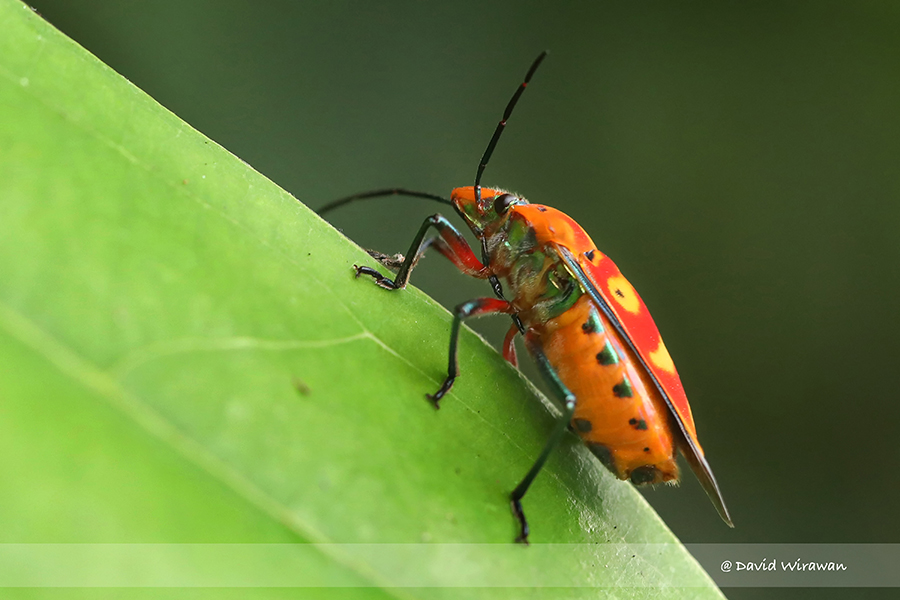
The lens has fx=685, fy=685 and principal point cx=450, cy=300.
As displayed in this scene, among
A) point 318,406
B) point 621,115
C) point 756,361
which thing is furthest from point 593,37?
point 318,406

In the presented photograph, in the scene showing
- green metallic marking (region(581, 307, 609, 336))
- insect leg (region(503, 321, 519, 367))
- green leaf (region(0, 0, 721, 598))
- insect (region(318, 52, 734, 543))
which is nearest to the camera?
green leaf (region(0, 0, 721, 598))

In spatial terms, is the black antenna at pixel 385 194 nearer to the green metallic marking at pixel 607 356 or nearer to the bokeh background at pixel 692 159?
the green metallic marking at pixel 607 356

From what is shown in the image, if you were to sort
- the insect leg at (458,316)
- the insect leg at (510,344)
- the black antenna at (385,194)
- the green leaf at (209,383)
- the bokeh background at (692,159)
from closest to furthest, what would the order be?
the green leaf at (209,383), the insect leg at (458,316), the insect leg at (510,344), the black antenna at (385,194), the bokeh background at (692,159)

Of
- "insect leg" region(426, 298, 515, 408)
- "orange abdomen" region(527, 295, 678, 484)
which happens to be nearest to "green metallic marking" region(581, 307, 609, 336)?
"orange abdomen" region(527, 295, 678, 484)

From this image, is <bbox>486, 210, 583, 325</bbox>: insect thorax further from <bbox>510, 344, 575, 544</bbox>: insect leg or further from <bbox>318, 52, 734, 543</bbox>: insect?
<bbox>510, 344, 575, 544</bbox>: insect leg

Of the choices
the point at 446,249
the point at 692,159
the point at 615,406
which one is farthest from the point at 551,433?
the point at 692,159

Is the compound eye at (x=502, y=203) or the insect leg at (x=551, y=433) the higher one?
the compound eye at (x=502, y=203)

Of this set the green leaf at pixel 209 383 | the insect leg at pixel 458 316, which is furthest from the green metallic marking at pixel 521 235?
the green leaf at pixel 209 383
